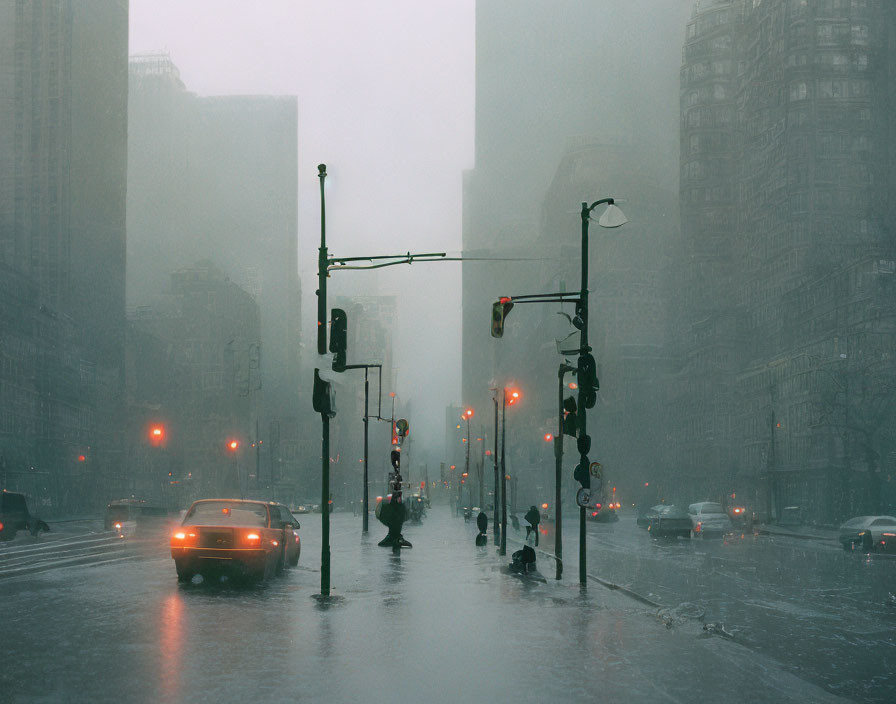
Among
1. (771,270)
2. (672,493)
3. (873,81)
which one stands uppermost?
(873,81)

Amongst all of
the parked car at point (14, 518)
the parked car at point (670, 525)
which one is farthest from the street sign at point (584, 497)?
the parked car at point (14, 518)

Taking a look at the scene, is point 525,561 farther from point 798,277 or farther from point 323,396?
point 798,277

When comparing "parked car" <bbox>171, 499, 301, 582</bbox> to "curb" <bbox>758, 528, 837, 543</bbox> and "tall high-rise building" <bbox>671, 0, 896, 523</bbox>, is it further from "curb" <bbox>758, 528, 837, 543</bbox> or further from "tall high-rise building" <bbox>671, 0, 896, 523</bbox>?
"tall high-rise building" <bbox>671, 0, 896, 523</bbox>

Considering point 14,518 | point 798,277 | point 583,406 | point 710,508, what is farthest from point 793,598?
point 798,277

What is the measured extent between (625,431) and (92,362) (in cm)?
7701

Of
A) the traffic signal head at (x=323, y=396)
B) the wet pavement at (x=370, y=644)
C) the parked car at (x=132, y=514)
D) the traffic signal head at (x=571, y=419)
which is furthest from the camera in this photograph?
the parked car at (x=132, y=514)

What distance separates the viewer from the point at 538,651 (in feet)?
43.0

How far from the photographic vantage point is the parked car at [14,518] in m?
45.7

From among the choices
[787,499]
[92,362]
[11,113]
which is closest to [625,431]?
[787,499]

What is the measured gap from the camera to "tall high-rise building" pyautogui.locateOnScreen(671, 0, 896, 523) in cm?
7925

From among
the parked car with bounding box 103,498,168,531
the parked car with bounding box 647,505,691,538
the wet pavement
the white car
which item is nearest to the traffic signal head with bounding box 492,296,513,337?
the wet pavement

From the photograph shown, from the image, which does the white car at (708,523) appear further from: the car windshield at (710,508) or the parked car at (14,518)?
the parked car at (14,518)

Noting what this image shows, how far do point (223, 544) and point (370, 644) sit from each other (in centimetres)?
885

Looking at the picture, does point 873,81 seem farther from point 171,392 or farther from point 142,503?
point 171,392
